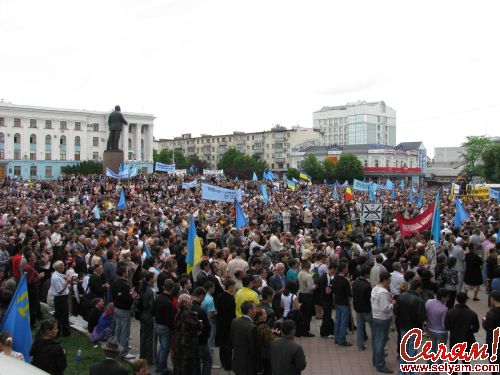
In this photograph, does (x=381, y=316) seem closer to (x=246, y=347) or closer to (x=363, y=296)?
(x=363, y=296)

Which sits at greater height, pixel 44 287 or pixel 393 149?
pixel 393 149

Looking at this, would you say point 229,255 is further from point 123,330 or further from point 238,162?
point 238,162

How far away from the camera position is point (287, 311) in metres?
10.3

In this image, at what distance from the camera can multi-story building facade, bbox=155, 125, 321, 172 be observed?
129875 mm

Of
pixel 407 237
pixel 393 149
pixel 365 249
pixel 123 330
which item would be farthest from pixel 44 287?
pixel 393 149

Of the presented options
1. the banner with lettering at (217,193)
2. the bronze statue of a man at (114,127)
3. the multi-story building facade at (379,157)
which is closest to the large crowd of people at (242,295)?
the banner with lettering at (217,193)

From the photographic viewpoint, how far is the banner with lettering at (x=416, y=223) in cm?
1584

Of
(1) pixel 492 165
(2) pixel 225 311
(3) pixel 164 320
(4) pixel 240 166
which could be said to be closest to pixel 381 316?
(2) pixel 225 311

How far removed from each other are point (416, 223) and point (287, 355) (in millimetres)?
10031

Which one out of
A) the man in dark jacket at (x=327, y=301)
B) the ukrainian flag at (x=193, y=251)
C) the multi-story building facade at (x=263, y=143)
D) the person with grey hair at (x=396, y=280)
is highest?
the multi-story building facade at (x=263, y=143)

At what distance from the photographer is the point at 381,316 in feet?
30.1

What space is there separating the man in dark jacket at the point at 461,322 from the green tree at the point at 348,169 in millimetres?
97193

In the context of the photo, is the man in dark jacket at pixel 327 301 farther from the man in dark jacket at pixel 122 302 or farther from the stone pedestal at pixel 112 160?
the stone pedestal at pixel 112 160

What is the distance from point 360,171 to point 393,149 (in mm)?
22718
